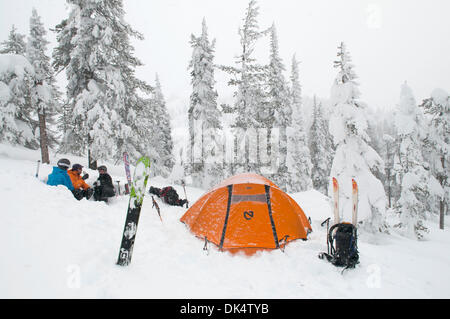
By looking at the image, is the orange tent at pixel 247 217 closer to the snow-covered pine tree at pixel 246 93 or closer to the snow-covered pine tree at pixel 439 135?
the snow-covered pine tree at pixel 246 93

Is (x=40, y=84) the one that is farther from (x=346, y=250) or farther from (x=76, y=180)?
(x=346, y=250)

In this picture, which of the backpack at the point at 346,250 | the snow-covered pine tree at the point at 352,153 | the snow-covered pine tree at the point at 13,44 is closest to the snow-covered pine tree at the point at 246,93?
the snow-covered pine tree at the point at 352,153

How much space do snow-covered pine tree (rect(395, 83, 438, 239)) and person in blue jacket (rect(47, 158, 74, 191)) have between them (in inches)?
780

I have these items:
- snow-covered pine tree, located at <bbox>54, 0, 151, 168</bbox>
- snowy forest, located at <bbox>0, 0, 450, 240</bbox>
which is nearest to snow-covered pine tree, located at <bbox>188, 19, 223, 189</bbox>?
snowy forest, located at <bbox>0, 0, 450, 240</bbox>

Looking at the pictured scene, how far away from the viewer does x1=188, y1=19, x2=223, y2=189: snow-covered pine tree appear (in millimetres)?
19391

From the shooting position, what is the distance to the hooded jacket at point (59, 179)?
6770 mm

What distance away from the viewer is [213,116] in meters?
20.2

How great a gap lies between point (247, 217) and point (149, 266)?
275cm

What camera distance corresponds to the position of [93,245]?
4.26 metres

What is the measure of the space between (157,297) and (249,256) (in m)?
2.46

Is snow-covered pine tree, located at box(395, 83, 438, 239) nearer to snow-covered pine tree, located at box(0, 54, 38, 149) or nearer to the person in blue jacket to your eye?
the person in blue jacket

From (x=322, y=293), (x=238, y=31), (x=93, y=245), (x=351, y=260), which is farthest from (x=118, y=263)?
(x=238, y=31)

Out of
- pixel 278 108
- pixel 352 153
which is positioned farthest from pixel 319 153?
pixel 352 153
